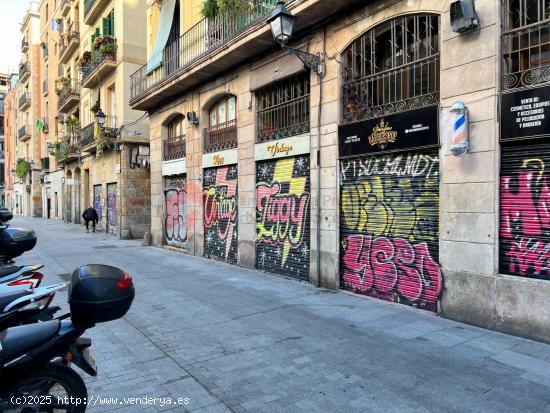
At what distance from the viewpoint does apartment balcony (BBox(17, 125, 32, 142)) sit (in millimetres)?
41600

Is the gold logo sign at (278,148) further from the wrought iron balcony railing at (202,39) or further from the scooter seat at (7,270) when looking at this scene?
the scooter seat at (7,270)

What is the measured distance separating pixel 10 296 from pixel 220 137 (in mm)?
9006

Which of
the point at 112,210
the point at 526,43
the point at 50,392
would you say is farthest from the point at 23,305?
the point at 112,210

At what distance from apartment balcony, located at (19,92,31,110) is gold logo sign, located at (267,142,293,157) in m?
40.5

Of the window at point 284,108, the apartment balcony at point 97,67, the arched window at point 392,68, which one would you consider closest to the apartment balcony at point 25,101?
the apartment balcony at point 97,67

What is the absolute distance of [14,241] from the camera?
6031mm

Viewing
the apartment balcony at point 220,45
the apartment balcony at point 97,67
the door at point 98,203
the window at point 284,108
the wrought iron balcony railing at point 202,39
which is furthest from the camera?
the door at point 98,203

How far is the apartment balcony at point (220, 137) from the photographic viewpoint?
1162cm

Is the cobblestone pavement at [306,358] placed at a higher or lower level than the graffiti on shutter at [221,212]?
lower

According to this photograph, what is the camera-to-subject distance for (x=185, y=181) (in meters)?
14.3

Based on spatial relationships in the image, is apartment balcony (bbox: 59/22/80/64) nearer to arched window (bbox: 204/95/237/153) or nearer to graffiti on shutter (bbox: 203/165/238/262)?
arched window (bbox: 204/95/237/153)

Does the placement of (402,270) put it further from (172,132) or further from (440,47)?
(172,132)

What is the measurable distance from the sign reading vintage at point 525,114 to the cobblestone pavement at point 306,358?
258cm

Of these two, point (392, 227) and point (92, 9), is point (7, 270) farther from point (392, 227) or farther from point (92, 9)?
point (92, 9)
